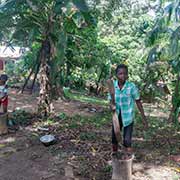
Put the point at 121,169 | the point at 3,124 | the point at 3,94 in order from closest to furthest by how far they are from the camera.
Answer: the point at 121,169, the point at 3,124, the point at 3,94

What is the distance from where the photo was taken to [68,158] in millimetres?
5078

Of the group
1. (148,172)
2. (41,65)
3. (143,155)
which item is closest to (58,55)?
(41,65)

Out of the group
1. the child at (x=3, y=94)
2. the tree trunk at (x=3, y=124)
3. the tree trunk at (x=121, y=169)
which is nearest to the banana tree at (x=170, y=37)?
the tree trunk at (x=121, y=169)

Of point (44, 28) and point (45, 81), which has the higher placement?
point (44, 28)

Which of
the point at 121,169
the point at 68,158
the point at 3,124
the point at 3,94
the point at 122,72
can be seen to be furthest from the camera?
the point at 3,94

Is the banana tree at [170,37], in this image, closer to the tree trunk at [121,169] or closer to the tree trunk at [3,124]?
the tree trunk at [121,169]

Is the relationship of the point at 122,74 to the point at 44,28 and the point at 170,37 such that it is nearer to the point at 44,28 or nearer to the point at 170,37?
the point at 170,37

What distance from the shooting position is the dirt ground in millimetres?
4500

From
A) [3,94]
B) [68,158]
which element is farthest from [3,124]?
[68,158]

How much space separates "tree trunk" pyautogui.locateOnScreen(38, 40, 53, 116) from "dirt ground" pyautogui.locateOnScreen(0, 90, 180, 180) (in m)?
0.87

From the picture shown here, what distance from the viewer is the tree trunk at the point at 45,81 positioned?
24.8 ft

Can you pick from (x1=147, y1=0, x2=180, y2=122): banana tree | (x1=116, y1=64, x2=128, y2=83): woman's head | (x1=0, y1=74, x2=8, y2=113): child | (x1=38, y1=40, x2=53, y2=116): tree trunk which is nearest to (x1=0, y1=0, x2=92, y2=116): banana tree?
(x1=38, y1=40, x2=53, y2=116): tree trunk

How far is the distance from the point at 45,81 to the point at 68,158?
9.50ft

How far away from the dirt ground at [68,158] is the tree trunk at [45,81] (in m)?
0.87
